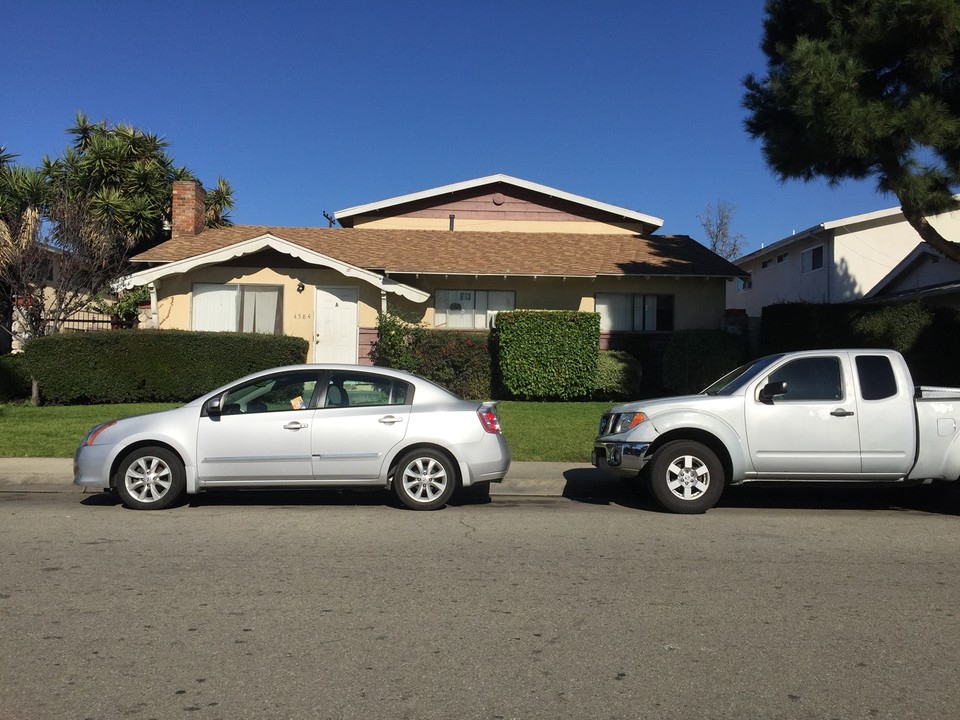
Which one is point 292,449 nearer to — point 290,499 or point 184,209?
point 290,499

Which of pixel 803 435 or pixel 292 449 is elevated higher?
pixel 803 435

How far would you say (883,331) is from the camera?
15742mm

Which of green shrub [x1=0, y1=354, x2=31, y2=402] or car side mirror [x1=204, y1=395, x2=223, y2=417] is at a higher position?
green shrub [x1=0, y1=354, x2=31, y2=402]

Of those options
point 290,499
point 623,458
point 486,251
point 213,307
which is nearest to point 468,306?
point 486,251

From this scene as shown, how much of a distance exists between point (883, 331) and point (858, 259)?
465 inches

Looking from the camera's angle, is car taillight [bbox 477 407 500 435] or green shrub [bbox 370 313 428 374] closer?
car taillight [bbox 477 407 500 435]

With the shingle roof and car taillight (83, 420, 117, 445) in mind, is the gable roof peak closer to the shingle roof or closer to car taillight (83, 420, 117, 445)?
the shingle roof

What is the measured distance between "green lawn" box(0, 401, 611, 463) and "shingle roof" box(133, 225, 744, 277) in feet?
13.7

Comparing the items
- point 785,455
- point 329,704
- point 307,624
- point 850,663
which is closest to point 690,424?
point 785,455

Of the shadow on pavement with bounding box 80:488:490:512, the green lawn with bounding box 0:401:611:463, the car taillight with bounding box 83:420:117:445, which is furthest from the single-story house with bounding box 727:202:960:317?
the car taillight with bounding box 83:420:117:445

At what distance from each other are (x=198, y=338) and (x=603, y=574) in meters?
13.5

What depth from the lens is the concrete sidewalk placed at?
32.4 ft

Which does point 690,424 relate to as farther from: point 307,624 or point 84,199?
point 84,199

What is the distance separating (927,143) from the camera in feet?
43.5
